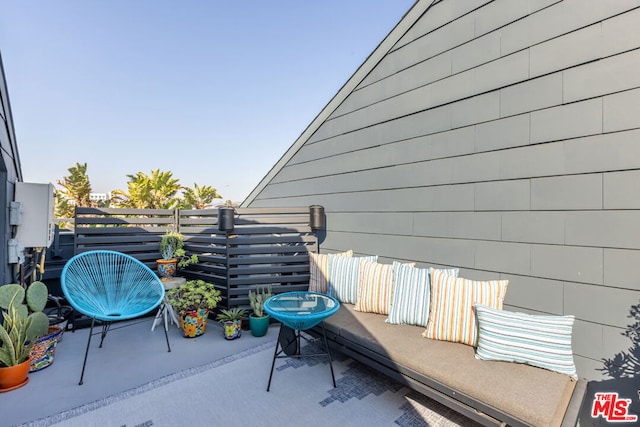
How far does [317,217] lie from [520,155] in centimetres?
242

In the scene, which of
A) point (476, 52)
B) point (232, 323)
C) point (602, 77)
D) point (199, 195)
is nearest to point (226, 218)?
point (232, 323)

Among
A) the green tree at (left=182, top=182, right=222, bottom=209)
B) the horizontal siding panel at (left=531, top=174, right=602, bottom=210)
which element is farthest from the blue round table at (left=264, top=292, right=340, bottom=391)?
the green tree at (left=182, top=182, right=222, bottom=209)

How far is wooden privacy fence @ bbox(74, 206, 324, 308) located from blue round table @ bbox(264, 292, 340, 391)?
105 centimetres

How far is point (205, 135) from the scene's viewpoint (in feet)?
28.7

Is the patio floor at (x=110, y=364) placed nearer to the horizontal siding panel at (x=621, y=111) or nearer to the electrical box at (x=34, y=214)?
the electrical box at (x=34, y=214)

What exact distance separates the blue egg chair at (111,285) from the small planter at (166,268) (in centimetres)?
36

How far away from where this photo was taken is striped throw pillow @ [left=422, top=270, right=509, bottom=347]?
82.1 inches

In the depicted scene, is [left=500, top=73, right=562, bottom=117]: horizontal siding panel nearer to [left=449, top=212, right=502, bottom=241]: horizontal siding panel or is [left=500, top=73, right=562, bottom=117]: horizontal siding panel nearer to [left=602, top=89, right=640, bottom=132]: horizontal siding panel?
[left=602, top=89, right=640, bottom=132]: horizontal siding panel

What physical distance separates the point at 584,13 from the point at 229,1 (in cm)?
490

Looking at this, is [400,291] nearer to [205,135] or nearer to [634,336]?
[634,336]

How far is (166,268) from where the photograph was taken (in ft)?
12.5

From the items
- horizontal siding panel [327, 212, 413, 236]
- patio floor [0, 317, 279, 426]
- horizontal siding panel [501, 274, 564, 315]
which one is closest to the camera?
horizontal siding panel [501, 274, 564, 315]

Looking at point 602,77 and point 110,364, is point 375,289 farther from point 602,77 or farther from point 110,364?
point 110,364

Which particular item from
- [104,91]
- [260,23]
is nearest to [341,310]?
[260,23]
